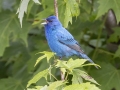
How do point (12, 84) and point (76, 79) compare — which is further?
point (12, 84)

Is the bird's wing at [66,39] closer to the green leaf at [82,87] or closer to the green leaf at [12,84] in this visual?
the green leaf at [12,84]

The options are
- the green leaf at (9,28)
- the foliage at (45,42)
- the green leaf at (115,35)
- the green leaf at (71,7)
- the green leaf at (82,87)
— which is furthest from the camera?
the green leaf at (115,35)

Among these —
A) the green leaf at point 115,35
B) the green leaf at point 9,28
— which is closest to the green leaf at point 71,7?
the green leaf at point 9,28

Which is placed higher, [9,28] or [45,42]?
[9,28]

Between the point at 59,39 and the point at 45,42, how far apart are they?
0.66 m

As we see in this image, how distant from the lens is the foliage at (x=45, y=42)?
140 inches

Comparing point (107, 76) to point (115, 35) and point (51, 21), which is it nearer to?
point (115, 35)

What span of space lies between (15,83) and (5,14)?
2.32 ft

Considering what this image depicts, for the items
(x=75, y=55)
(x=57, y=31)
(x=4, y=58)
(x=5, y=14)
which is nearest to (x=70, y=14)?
(x=57, y=31)

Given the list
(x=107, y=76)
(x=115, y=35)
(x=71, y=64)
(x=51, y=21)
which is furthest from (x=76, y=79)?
(x=115, y=35)

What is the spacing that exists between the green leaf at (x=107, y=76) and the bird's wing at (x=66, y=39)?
1.61 ft

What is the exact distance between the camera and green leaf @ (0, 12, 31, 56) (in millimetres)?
3711

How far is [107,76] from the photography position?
12.7 feet

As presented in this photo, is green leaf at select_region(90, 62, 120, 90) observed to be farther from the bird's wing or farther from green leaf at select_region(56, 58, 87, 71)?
green leaf at select_region(56, 58, 87, 71)
